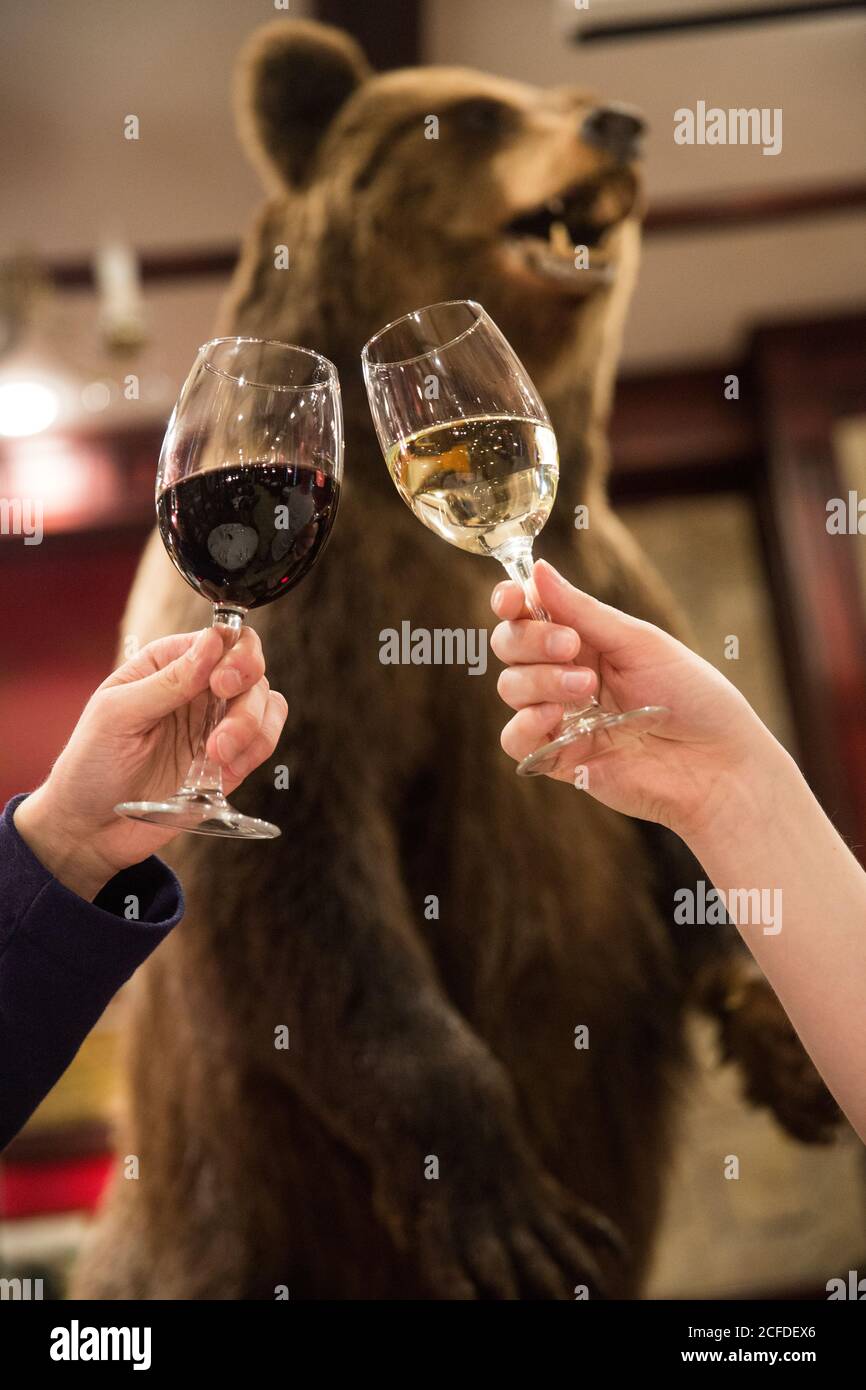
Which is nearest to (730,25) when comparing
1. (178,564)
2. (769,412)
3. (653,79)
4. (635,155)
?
(653,79)

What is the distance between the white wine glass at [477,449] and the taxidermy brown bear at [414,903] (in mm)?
775

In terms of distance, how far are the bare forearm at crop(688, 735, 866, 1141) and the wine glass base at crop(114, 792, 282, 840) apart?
334 mm

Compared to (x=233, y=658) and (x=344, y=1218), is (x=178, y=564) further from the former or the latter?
(x=344, y=1218)

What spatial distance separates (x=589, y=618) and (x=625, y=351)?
1.18 meters

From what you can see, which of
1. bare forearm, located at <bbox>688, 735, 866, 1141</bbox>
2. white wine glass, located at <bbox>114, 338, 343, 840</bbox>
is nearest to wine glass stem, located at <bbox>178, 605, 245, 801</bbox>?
white wine glass, located at <bbox>114, 338, 343, 840</bbox>

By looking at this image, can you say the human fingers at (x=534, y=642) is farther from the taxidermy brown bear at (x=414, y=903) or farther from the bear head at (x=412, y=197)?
the bear head at (x=412, y=197)

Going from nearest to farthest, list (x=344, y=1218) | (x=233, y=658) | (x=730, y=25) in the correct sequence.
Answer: (x=233, y=658) < (x=344, y=1218) < (x=730, y=25)

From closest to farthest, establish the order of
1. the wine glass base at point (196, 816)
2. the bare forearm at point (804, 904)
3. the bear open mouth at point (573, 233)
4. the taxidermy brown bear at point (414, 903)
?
the wine glass base at point (196, 816) → the bare forearm at point (804, 904) → the taxidermy brown bear at point (414, 903) → the bear open mouth at point (573, 233)

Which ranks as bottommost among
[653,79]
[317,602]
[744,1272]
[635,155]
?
[744,1272]

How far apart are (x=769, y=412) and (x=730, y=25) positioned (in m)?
0.58

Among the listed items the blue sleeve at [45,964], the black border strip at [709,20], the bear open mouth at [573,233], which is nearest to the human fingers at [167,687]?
the blue sleeve at [45,964]

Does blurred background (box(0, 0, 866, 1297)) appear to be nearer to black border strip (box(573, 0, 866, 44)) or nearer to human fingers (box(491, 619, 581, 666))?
black border strip (box(573, 0, 866, 44))

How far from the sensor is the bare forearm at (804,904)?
81cm

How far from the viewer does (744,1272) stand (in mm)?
1692
